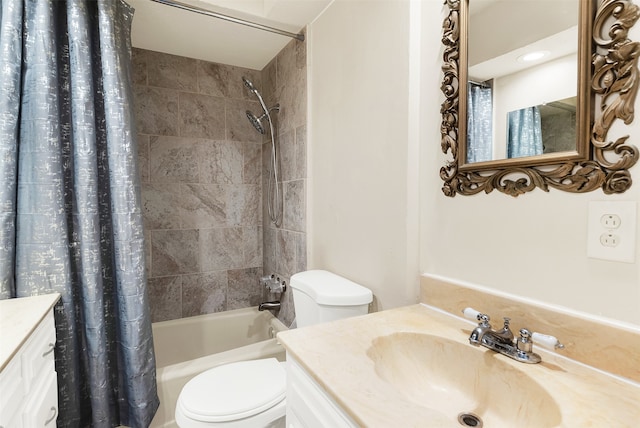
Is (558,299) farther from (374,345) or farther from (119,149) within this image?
(119,149)

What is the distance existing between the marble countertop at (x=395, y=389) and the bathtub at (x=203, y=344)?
1.09 meters

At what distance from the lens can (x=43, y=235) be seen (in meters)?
1.32

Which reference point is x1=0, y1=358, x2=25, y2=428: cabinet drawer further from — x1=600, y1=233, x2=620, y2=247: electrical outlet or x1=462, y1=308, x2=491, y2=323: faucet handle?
x1=600, y1=233, x2=620, y2=247: electrical outlet

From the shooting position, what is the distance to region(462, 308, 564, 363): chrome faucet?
0.74 m

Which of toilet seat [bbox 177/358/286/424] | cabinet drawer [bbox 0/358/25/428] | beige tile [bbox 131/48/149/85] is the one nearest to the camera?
cabinet drawer [bbox 0/358/25/428]

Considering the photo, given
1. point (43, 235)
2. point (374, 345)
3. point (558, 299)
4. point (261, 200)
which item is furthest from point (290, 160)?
point (558, 299)

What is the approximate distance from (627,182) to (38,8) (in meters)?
2.09

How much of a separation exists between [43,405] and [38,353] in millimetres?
175

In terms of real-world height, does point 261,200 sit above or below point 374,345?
above

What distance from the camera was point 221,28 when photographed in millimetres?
1875

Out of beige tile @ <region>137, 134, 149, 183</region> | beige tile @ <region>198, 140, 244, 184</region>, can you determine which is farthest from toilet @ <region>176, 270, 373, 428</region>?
beige tile @ <region>137, 134, 149, 183</region>

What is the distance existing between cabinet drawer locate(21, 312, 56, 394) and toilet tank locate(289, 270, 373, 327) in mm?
937

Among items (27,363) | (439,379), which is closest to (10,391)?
(27,363)

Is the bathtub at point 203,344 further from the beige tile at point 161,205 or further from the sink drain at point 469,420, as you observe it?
the sink drain at point 469,420
